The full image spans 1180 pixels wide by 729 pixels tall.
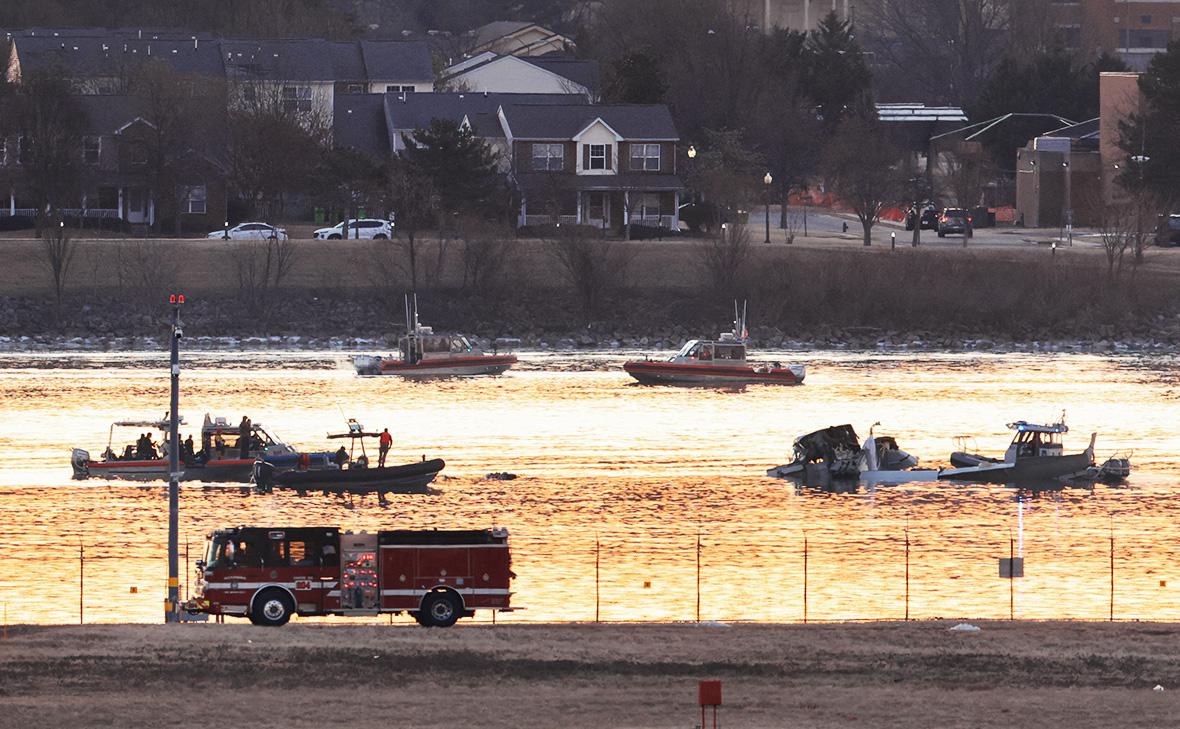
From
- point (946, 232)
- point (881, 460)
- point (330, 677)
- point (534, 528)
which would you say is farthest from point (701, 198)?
point (330, 677)

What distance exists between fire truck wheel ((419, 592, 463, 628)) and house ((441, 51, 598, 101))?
11663 cm

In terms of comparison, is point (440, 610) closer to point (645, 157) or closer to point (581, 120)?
point (645, 157)

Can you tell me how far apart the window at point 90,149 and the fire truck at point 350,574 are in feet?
305

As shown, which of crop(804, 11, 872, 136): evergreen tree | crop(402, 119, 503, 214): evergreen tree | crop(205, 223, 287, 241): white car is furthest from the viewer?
crop(804, 11, 872, 136): evergreen tree

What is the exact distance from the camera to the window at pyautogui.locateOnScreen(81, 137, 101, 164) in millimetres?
125438

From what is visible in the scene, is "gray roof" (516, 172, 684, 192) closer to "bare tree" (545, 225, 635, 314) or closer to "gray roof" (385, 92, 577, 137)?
"gray roof" (385, 92, 577, 137)

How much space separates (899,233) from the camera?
138 metres

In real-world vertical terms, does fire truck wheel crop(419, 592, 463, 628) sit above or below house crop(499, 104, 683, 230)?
below

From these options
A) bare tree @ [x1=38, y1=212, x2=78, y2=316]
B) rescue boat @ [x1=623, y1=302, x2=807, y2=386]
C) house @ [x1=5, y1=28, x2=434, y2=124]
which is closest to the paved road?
house @ [x1=5, y1=28, x2=434, y2=124]

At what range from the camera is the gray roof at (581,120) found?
12812 cm

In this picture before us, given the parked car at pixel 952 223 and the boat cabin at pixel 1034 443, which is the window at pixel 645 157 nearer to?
the parked car at pixel 952 223

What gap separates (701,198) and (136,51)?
43.2m

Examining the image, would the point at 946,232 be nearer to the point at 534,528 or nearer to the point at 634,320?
the point at 634,320

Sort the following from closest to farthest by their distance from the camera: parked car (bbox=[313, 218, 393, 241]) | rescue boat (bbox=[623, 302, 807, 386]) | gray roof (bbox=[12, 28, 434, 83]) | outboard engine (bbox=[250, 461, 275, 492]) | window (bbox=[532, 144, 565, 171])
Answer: outboard engine (bbox=[250, 461, 275, 492]) < rescue boat (bbox=[623, 302, 807, 386]) < parked car (bbox=[313, 218, 393, 241]) < window (bbox=[532, 144, 565, 171]) < gray roof (bbox=[12, 28, 434, 83])
